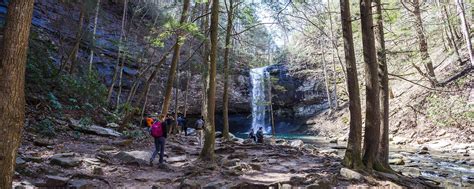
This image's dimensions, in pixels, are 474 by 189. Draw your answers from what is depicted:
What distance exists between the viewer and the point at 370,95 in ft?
26.6

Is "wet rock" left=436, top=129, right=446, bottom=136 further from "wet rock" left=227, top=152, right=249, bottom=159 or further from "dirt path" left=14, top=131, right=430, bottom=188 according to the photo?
"wet rock" left=227, top=152, right=249, bottom=159

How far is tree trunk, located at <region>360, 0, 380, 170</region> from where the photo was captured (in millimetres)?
8062

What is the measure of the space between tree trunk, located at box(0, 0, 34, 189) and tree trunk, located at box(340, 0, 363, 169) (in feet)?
22.5

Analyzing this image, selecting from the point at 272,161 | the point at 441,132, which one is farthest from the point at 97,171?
the point at 441,132

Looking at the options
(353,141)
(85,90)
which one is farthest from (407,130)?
(85,90)

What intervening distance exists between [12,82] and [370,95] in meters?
7.36

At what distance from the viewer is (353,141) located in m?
8.05

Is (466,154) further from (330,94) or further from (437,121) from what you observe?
(330,94)

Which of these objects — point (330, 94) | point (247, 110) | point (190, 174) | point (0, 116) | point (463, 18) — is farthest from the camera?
point (247, 110)

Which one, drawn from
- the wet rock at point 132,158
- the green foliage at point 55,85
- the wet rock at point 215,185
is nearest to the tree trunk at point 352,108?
the wet rock at point 215,185

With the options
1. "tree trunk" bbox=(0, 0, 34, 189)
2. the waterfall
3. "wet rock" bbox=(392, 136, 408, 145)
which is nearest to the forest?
"tree trunk" bbox=(0, 0, 34, 189)

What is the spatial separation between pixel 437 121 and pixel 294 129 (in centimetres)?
1696

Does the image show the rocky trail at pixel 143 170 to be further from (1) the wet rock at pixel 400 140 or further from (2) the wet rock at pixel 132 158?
(1) the wet rock at pixel 400 140

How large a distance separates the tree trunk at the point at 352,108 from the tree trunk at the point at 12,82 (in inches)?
270
